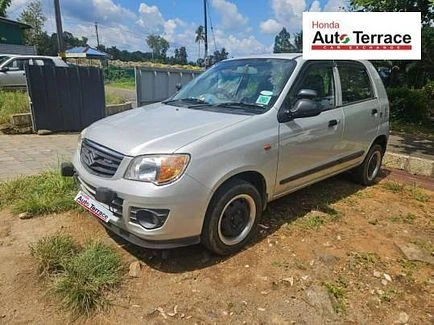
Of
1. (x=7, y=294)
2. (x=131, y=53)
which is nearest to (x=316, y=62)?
(x=7, y=294)

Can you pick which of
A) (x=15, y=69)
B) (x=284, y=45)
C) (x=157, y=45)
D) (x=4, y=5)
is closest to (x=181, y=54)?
(x=157, y=45)

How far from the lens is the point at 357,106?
4.32m

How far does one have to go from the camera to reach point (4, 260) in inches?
117

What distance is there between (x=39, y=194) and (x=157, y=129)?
2.08 metres

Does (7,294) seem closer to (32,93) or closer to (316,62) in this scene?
(316,62)

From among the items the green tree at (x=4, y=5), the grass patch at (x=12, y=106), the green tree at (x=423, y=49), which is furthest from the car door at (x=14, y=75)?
the green tree at (x=4, y=5)

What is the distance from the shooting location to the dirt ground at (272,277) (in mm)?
2424

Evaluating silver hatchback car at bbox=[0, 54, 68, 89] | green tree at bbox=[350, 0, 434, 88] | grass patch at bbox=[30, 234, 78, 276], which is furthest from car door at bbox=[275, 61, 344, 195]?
silver hatchback car at bbox=[0, 54, 68, 89]

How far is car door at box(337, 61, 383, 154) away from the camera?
13.7 feet

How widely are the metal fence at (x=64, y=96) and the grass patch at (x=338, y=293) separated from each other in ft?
22.9

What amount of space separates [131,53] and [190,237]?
7972 centimetres

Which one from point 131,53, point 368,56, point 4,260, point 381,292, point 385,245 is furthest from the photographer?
point 131,53

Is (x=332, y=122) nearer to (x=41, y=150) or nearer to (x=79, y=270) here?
(x=79, y=270)

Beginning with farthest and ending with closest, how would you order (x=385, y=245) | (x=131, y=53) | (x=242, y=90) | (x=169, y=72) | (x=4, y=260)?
(x=131, y=53) → (x=169, y=72) → (x=242, y=90) → (x=385, y=245) → (x=4, y=260)
